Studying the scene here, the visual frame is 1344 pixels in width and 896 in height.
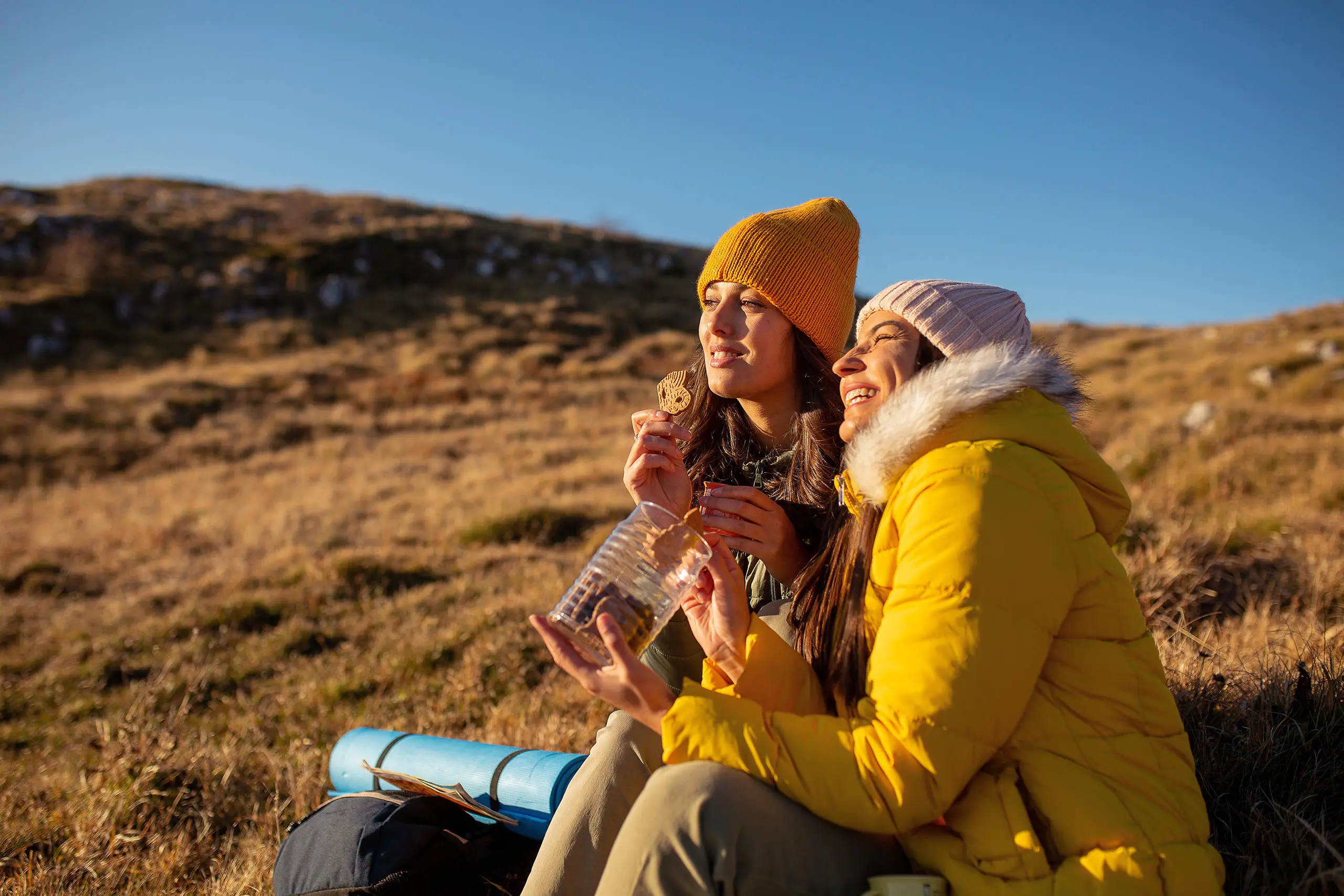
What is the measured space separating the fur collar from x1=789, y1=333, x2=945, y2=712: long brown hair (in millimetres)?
152

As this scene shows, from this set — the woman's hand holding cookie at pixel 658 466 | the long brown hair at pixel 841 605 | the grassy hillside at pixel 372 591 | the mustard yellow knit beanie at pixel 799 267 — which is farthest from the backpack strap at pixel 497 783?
the mustard yellow knit beanie at pixel 799 267

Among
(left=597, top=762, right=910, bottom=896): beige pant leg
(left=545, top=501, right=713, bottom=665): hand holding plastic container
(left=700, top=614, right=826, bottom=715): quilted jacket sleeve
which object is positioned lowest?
(left=597, top=762, right=910, bottom=896): beige pant leg

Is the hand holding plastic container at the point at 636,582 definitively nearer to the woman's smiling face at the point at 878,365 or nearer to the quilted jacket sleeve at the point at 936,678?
the quilted jacket sleeve at the point at 936,678

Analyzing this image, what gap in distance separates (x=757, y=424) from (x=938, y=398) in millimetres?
1469

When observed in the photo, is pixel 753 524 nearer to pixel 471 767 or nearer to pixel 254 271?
pixel 471 767

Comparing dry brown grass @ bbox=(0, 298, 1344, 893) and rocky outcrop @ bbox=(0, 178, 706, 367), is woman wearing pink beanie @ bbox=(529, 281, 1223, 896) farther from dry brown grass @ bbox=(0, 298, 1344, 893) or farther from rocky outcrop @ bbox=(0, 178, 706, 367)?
rocky outcrop @ bbox=(0, 178, 706, 367)

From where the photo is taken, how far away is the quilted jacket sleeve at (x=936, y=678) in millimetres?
1515

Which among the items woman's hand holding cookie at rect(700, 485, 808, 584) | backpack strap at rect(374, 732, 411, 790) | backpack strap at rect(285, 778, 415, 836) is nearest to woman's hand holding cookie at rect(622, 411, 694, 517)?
woman's hand holding cookie at rect(700, 485, 808, 584)

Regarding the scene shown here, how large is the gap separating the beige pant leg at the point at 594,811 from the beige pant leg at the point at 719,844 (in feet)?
1.61

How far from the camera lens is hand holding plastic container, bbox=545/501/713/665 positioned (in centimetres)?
181

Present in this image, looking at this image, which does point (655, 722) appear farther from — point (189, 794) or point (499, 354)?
point (499, 354)

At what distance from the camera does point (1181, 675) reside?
2.96 metres

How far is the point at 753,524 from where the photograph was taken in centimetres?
242

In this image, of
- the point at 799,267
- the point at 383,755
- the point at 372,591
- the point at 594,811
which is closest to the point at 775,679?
the point at 594,811
